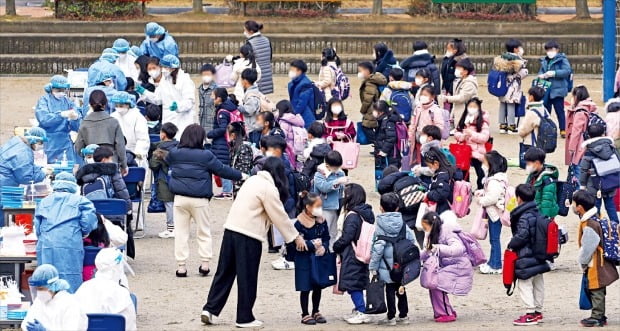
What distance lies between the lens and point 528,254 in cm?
1296

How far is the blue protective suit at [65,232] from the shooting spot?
1254cm

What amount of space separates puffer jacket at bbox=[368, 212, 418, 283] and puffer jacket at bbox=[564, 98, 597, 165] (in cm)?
541

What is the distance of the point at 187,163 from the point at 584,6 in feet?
64.1

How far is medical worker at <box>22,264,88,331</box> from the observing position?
11.0 m

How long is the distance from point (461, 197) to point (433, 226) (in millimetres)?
2008

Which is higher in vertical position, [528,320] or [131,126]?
[131,126]

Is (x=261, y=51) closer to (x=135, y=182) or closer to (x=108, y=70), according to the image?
(x=108, y=70)

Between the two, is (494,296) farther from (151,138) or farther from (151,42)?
(151,42)

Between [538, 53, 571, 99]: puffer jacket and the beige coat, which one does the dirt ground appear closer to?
the beige coat

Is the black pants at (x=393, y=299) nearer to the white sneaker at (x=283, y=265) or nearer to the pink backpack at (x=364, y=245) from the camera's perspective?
the pink backpack at (x=364, y=245)

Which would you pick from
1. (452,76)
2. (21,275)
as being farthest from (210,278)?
(452,76)

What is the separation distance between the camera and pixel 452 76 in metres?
23.0

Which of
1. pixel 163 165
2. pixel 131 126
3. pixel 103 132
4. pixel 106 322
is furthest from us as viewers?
pixel 131 126

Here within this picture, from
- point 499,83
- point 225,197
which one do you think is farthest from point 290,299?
point 499,83
